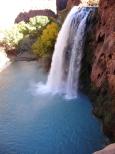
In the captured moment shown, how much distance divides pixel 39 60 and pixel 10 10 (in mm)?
6847

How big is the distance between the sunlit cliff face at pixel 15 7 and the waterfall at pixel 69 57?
8609 mm

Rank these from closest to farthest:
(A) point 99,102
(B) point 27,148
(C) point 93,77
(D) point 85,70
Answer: (B) point 27,148 → (A) point 99,102 → (C) point 93,77 → (D) point 85,70

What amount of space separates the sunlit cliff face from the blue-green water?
1011 cm

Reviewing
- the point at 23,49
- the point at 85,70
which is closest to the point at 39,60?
the point at 23,49

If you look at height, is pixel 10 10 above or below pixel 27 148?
above

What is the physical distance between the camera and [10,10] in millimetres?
26141

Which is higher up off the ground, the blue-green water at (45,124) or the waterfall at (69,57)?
the waterfall at (69,57)

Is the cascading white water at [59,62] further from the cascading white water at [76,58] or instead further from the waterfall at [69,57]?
the cascading white water at [76,58]

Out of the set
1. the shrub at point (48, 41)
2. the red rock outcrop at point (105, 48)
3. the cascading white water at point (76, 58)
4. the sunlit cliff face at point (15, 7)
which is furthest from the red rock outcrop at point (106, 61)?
the sunlit cliff face at point (15, 7)

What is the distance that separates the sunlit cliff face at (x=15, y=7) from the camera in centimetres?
2558

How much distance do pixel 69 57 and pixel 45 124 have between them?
5148mm

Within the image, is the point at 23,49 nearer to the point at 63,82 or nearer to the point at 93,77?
the point at 63,82

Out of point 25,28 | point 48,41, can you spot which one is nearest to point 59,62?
point 48,41

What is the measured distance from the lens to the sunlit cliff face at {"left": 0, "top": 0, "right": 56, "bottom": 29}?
2558 cm
